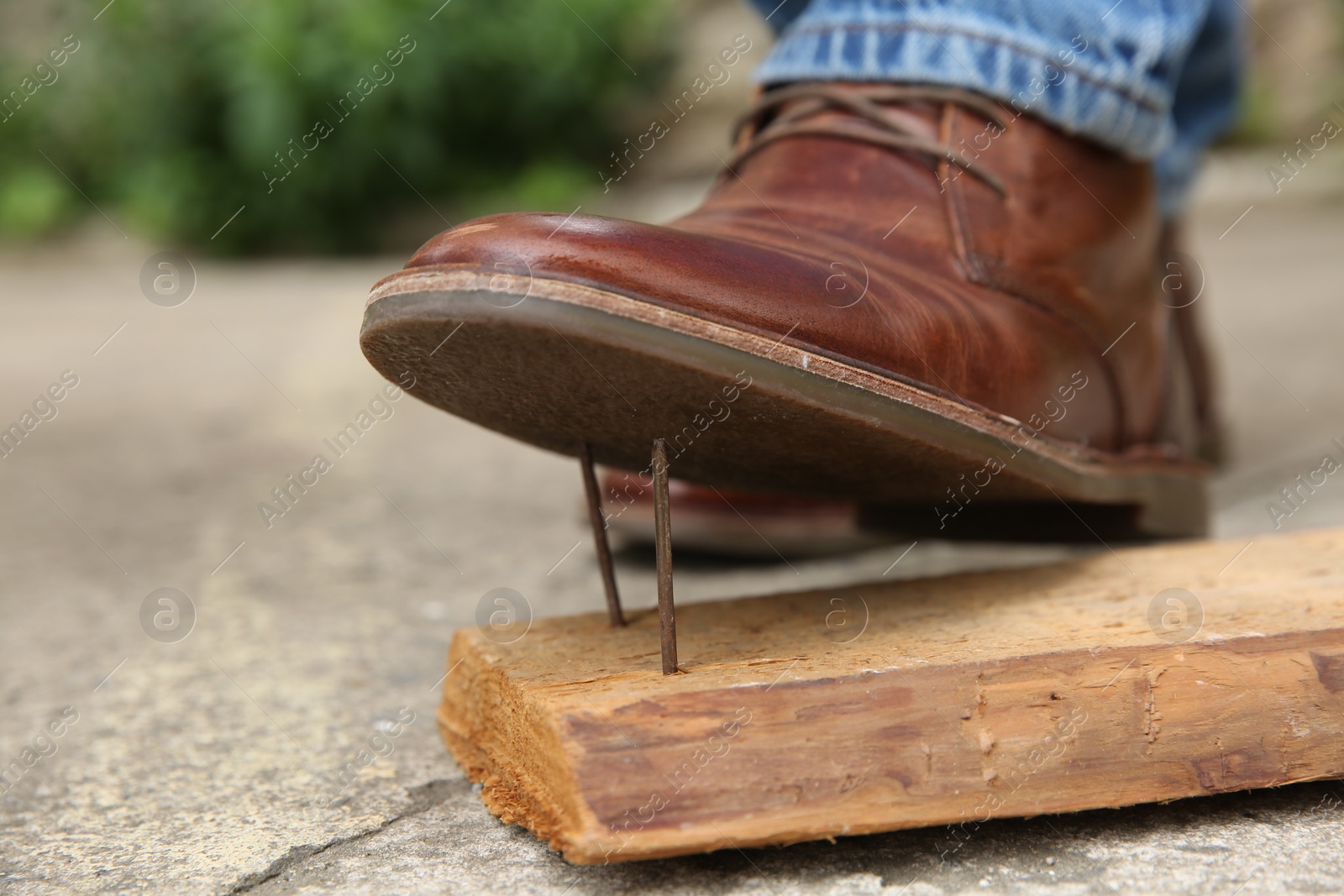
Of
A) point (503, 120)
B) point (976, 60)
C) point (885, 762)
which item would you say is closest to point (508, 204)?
point (503, 120)

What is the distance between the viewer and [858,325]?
0.67 m

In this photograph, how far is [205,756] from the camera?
0.80m

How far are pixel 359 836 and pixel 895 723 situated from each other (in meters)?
0.31

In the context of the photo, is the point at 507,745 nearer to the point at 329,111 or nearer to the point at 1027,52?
the point at 1027,52

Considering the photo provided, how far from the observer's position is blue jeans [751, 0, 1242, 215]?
2.83 feet

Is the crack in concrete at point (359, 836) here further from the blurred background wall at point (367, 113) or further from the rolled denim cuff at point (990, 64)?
the blurred background wall at point (367, 113)

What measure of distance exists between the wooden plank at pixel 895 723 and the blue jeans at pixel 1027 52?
386 mm

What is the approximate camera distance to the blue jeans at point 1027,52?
861 mm

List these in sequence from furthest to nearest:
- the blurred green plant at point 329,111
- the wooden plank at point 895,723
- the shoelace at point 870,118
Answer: the blurred green plant at point 329,111
the shoelace at point 870,118
the wooden plank at point 895,723

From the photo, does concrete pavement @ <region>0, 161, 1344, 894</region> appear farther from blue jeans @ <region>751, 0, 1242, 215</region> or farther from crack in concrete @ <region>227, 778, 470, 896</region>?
blue jeans @ <region>751, 0, 1242, 215</region>

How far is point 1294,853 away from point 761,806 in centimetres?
27

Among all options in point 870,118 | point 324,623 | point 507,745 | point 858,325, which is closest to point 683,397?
point 858,325

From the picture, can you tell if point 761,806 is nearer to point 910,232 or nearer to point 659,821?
point 659,821

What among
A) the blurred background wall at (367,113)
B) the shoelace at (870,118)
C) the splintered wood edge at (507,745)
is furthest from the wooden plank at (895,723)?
the blurred background wall at (367,113)
